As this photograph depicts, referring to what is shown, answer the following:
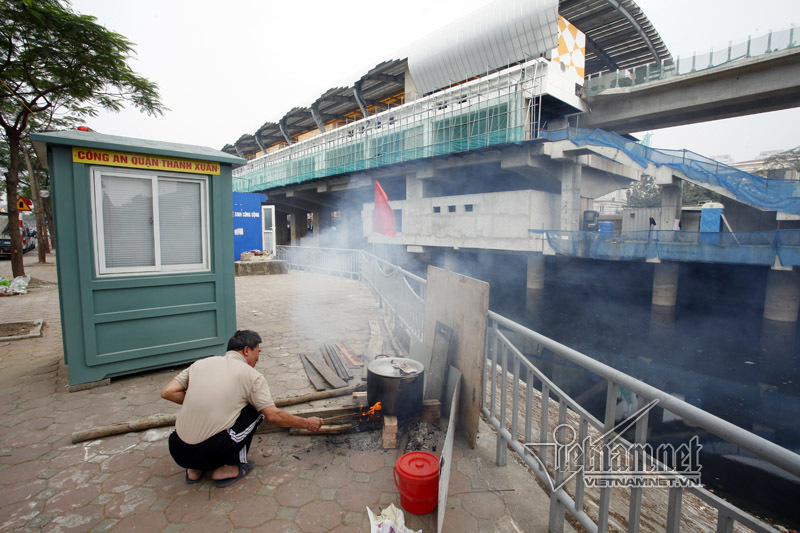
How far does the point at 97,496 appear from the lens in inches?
101

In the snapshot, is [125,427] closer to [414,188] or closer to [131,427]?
[131,427]

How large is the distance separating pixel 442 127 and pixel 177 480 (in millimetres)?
21619

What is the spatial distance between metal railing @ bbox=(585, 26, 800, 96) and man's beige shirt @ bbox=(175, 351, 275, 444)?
2242cm

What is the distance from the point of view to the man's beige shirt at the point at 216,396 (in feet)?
8.49

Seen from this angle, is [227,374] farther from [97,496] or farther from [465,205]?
[465,205]

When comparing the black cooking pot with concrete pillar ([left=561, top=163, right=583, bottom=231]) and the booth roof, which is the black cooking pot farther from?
concrete pillar ([left=561, top=163, right=583, bottom=231])

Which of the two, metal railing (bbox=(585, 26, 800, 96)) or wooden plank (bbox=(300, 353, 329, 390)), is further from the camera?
metal railing (bbox=(585, 26, 800, 96))

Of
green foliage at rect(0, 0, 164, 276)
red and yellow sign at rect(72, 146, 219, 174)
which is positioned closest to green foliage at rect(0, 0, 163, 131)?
green foliage at rect(0, 0, 164, 276)

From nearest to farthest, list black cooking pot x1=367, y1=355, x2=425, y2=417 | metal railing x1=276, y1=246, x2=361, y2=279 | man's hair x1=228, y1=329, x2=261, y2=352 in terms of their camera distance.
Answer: man's hair x1=228, y1=329, x2=261, y2=352
black cooking pot x1=367, y1=355, x2=425, y2=417
metal railing x1=276, y1=246, x2=361, y2=279

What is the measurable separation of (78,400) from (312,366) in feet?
8.07

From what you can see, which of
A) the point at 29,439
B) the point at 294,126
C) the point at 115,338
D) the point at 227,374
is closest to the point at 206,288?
the point at 115,338

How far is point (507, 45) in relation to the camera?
20.8 metres

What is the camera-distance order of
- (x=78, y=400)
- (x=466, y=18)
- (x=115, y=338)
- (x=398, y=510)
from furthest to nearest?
(x=466, y=18) < (x=115, y=338) < (x=78, y=400) < (x=398, y=510)

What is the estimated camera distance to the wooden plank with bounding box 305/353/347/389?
Answer: 428 cm
